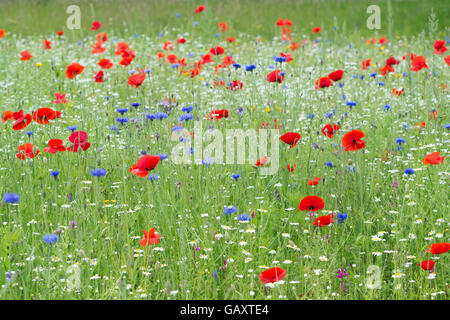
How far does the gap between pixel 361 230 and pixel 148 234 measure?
1066 mm

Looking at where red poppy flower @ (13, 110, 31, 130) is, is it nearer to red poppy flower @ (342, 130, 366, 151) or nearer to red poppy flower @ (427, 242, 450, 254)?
red poppy flower @ (342, 130, 366, 151)

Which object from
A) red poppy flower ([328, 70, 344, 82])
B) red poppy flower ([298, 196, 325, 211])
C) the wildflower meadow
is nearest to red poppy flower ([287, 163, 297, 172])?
the wildflower meadow

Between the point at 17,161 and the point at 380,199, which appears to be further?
the point at 17,161

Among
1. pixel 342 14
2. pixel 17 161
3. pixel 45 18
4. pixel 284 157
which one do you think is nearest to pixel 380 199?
pixel 284 157

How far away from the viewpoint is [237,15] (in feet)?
34.9

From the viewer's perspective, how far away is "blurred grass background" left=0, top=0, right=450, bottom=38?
32.4 feet

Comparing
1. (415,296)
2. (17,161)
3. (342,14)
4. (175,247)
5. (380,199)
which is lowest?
(415,296)

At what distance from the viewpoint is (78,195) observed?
2832 millimetres

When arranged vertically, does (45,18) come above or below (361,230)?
above

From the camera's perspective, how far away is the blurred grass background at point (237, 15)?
32.4 ft

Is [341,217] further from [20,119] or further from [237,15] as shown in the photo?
[237,15]

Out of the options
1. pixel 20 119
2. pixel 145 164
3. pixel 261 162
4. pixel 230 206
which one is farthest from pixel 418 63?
pixel 20 119

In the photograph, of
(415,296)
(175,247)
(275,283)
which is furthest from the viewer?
A: (175,247)
